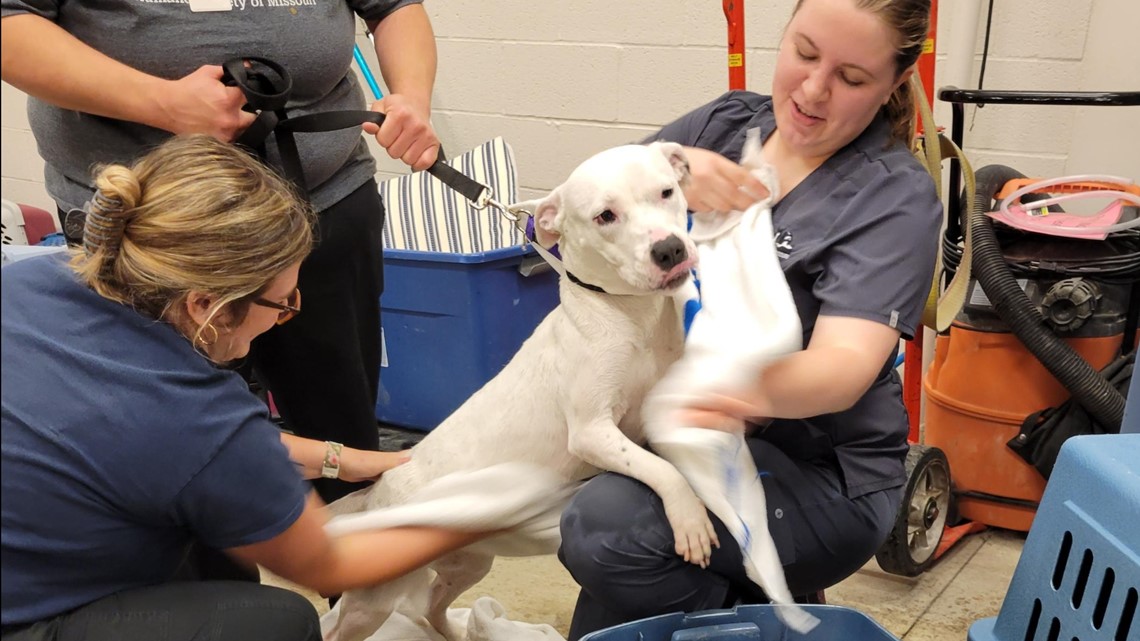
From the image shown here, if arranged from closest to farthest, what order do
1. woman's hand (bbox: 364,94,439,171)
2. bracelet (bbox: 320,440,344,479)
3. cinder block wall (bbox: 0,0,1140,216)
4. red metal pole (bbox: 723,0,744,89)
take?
woman's hand (bbox: 364,94,439,171)
bracelet (bbox: 320,440,344,479)
red metal pole (bbox: 723,0,744,89)
cinder block wall (bbox: 0,0,1140,216)

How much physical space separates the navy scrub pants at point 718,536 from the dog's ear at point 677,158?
44 centimetres

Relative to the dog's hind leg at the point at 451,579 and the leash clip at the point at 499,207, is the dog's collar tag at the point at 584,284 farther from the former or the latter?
the dog's hind leg at the point at 451,579

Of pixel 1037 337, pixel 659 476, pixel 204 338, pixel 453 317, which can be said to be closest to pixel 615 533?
pixel 659 476

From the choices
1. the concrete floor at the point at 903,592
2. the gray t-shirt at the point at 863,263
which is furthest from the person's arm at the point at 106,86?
the concrete floor at the point at 903,592

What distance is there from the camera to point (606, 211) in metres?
1.46

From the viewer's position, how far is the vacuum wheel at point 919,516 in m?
2.20

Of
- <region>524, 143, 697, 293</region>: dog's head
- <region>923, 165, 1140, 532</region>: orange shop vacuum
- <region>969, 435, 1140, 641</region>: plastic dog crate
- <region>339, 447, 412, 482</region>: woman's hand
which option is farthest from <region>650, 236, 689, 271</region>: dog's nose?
<region>923, 165, 1140, 532</region>: orange shop vacuum

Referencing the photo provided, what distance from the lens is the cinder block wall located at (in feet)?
8.51

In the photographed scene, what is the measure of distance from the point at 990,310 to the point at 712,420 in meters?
1.39

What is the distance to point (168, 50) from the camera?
4.78 ft

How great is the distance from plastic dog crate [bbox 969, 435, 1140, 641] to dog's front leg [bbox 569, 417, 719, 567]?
55cm

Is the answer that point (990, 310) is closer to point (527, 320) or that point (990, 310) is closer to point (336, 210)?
point (527, 320)

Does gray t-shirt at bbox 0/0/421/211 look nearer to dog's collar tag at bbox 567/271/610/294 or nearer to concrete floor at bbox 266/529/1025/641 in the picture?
dog's collar tag at bbox 567/271/610/294

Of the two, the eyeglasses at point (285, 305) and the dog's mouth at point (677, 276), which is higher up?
the eyeglasses at point (285, 305)
